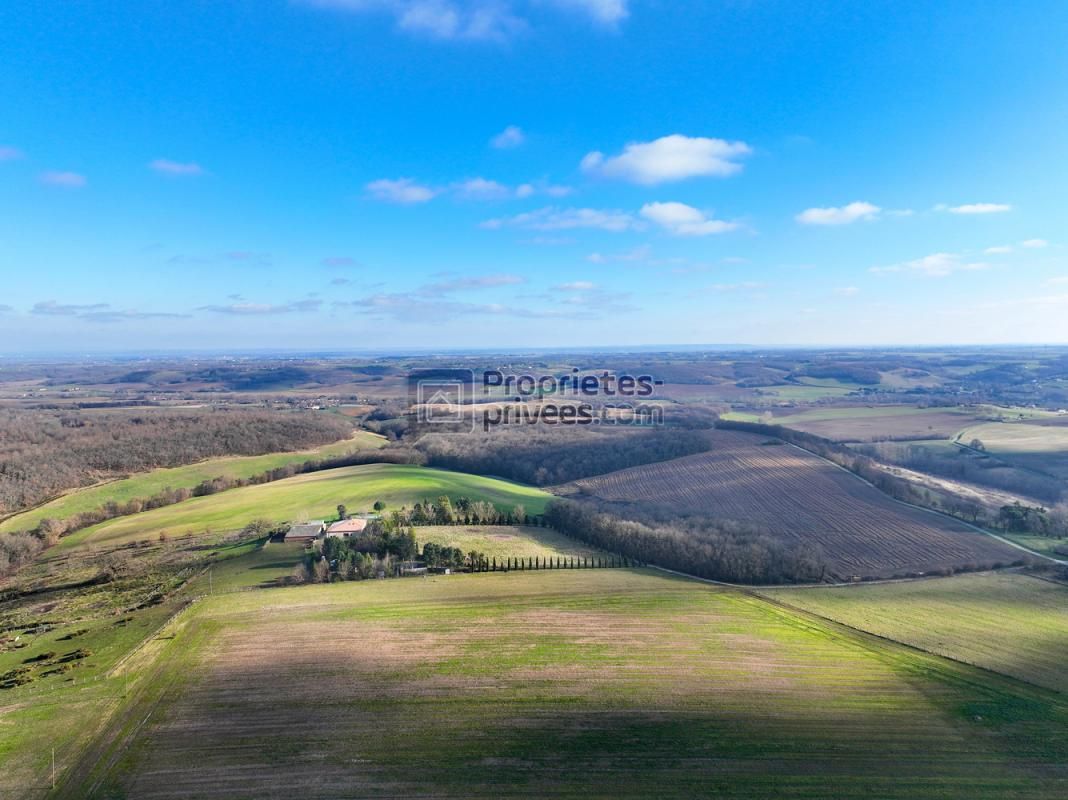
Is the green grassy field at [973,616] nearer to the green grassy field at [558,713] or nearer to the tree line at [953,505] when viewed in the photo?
the green grassy field at [558,713]

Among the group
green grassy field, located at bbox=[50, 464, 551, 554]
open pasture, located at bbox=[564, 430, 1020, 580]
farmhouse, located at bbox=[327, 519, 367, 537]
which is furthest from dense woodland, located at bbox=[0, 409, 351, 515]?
open pasture, located at bbox=[564, 430, 1020, 580]

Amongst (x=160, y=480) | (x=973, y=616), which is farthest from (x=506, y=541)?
(x=160, y=480)

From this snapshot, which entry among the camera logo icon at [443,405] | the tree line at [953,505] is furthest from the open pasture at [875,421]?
the camera logo icon at [443,405]

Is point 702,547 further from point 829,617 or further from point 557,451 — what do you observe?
point 557,451

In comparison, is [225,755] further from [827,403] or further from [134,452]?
[827,403]

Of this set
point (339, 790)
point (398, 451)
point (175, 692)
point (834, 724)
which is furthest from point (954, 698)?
point (398, 451)

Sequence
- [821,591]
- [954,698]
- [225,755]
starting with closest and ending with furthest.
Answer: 1. [225,755]
2. [954,698]
3. [821,591]
